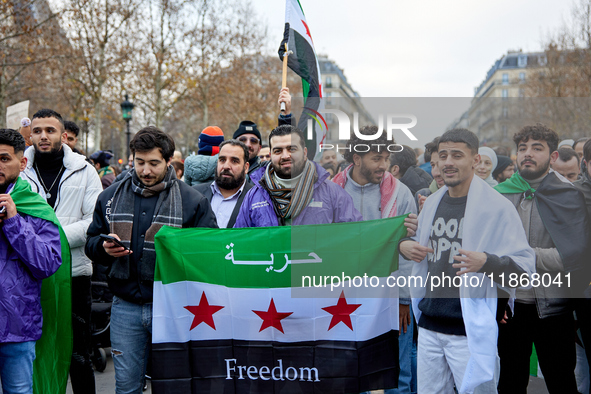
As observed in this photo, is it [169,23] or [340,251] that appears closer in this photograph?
[340,251]

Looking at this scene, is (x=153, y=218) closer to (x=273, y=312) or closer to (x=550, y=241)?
(x=273, y=312)

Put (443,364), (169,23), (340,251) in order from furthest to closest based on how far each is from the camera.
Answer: (169,23) < (340,251) < (443,364)

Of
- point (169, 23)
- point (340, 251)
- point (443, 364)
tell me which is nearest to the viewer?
point (443, 364)

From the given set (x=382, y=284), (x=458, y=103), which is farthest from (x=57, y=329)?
(x=458, y=103)

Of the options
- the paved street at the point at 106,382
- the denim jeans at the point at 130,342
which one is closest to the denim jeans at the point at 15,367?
the denim jeans at the point at 130,342

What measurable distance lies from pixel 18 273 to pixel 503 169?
316 centimetres

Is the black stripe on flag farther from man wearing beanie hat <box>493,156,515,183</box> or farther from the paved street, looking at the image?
the paved street

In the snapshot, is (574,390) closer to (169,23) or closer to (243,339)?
(243,339)

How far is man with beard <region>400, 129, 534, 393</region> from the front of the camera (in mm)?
3074

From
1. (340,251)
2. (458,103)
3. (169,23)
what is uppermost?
(169,23)

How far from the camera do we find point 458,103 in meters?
3.39

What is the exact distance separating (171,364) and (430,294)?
1.71m

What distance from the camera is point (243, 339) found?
339cm

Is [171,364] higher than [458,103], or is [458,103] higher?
[458,103]
